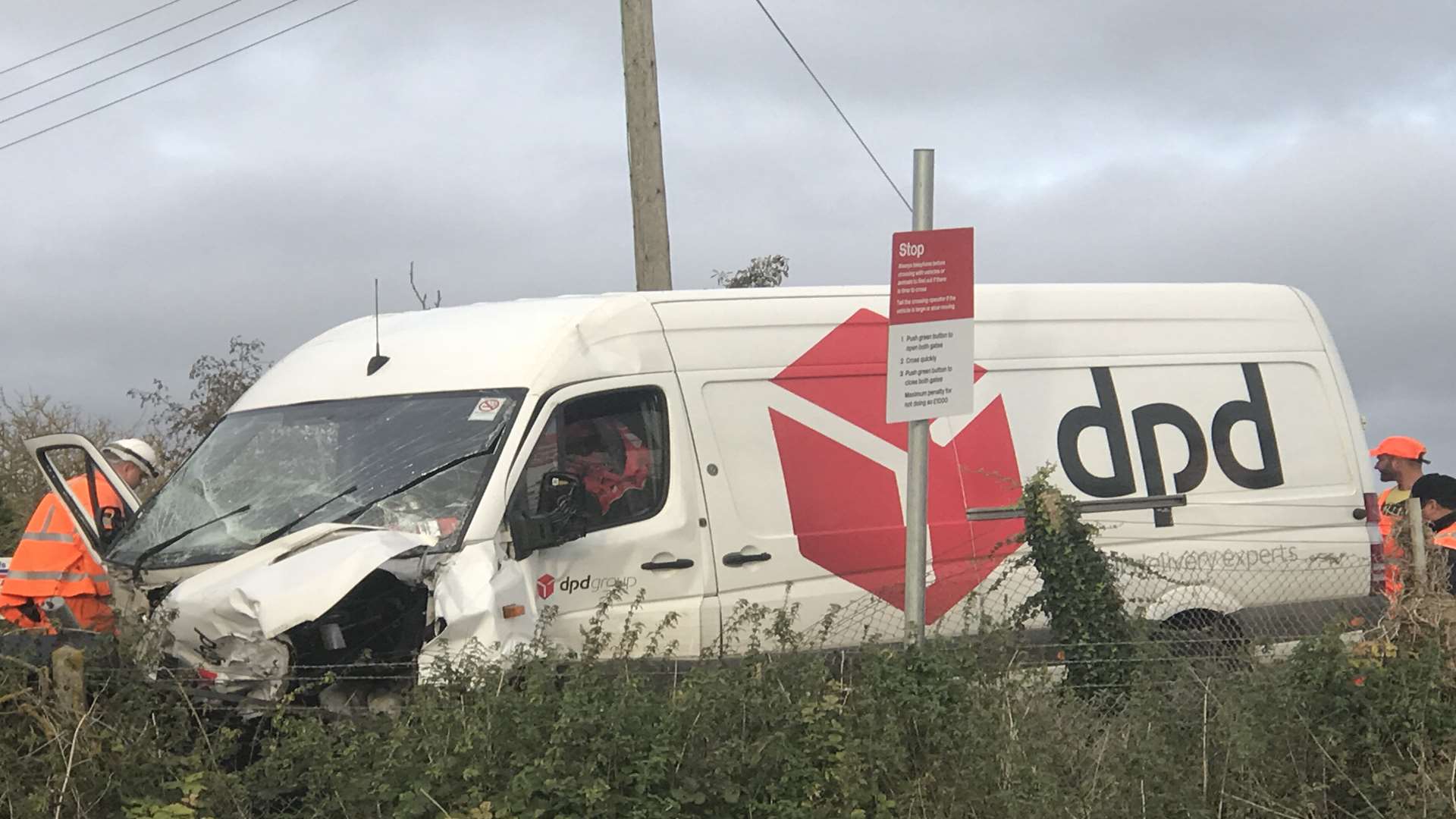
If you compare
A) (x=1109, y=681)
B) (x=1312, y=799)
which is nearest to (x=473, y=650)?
(x=1109, y=681)

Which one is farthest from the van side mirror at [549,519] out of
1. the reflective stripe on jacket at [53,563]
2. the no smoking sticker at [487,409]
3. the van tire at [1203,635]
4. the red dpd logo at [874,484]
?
the van tire at [1203,635]

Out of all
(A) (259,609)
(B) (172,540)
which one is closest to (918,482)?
(A) (259,609)

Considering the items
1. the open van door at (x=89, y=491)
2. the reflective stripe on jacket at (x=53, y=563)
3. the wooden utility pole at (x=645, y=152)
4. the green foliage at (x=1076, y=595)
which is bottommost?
the green foliage at (x=1076, y=595)

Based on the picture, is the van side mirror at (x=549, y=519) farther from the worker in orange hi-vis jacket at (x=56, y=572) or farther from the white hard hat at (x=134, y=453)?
the white hard hat at (x=134, y=453)

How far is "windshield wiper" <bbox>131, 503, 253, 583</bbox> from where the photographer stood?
7.50 m

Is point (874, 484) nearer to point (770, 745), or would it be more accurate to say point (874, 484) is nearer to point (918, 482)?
point (918, 482)

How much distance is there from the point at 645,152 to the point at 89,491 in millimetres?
5395

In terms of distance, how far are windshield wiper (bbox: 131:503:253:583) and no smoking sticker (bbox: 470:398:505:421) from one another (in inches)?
45.9

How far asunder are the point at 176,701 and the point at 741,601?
2449 millimetres

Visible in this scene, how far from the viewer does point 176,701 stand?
6520 millimetres

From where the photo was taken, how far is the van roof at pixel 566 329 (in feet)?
25.9

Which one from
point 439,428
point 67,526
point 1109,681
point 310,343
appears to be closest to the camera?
point 1109,681

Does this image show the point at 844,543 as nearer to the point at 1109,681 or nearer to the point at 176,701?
the point at 1109,681

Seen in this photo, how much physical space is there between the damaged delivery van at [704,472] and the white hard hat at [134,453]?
22.3 inches
